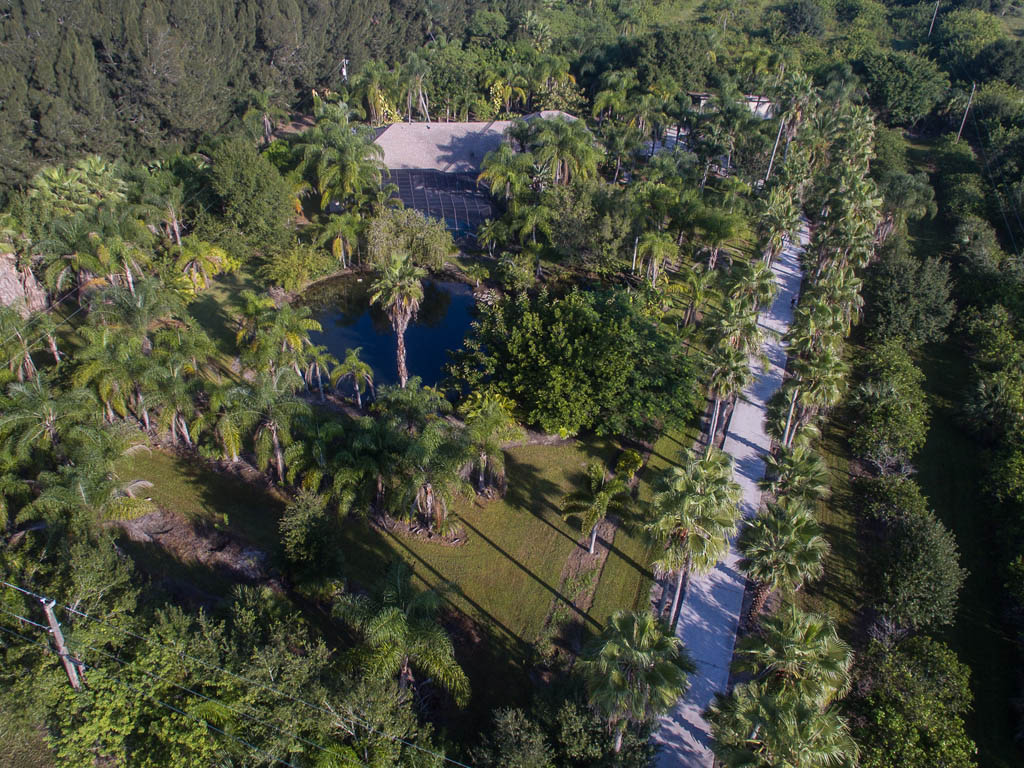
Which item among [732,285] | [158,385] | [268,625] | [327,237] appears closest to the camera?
[268,625]

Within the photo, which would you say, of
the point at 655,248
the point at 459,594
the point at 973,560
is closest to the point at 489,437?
the point at 459,594

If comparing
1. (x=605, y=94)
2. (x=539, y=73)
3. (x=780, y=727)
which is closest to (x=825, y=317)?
(x=780, y=727)

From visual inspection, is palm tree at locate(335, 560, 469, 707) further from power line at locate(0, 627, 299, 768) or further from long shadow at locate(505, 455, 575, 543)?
long shadow at locate(505, 455, 575, 543)

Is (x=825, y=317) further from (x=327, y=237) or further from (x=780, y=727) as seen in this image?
(x=327, y=237)

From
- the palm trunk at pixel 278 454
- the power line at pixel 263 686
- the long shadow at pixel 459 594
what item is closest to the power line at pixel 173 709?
the power line at pixel 263 686

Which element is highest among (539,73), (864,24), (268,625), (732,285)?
(864,24)

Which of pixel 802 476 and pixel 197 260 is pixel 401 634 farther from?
pixel 197 260

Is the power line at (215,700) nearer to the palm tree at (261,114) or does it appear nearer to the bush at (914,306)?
the bush at (914,306)
